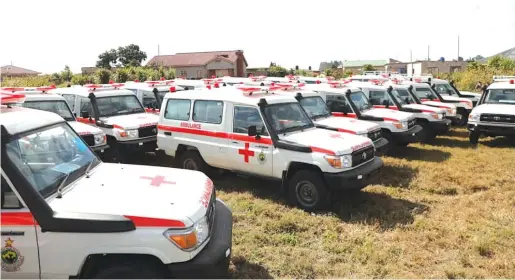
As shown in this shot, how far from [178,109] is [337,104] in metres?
4.26

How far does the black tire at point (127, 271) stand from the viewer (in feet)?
9.68

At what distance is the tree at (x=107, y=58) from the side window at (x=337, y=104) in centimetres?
6782

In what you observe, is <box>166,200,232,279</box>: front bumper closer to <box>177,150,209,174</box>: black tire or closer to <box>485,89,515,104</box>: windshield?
<box>177,150,209,174</box>: black tire

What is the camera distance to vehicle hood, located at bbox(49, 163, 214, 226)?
307 cm

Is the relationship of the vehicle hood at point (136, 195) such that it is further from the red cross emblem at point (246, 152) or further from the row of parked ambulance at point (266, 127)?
the red cross emblem at point (246, 152)

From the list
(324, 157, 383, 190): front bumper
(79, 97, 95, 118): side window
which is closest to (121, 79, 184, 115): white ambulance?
(79, 97, 95, 118): side window

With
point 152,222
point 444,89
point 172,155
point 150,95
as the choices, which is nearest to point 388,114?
point 172,155

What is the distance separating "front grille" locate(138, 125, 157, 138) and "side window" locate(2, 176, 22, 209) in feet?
20.2

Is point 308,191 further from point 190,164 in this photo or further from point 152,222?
point 152,222

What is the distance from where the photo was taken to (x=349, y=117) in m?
10.0

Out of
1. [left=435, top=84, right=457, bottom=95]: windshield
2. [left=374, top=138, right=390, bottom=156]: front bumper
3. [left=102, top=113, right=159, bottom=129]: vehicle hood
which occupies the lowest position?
[left=374, top=138, right=390, bottom=156]: front bumper

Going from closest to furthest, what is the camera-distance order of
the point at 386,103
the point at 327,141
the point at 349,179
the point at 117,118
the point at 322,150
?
1. the point at 349,179
2. the point at 322,150
3. the point at 327,141
4. the point at 117,118
5. the point at 386,103

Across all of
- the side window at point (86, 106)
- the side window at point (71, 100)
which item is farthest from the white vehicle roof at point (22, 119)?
the side window at point (71, 100)

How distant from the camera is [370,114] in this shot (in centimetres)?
1020
